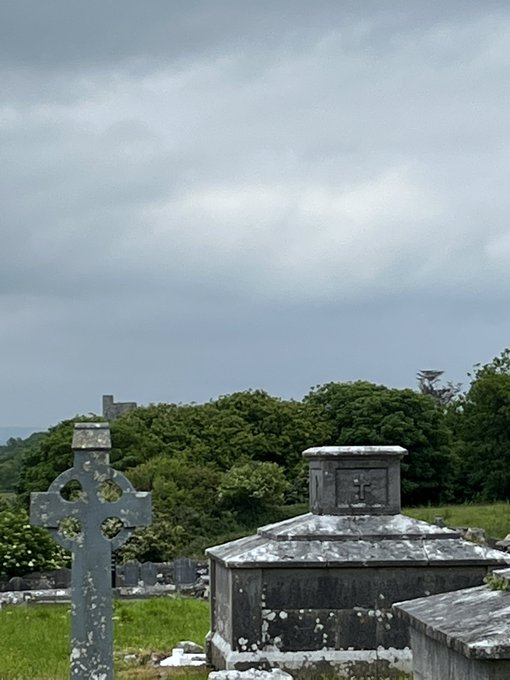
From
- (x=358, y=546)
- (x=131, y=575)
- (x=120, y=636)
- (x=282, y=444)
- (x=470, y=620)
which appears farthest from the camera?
(x=282, y=444)

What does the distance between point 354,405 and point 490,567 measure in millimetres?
47595

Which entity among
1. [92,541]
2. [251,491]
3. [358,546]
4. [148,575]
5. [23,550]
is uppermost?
[251,491]

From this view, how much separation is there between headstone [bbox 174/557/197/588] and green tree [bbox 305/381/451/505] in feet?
77.1

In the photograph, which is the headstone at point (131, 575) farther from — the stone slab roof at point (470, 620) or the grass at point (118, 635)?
the stone slab roof at point (470, 620)

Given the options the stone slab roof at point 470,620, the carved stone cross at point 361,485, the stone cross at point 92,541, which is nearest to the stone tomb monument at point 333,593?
the carved stone cross at point 361,485

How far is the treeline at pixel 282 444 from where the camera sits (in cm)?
4759

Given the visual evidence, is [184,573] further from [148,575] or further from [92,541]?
[92,541]

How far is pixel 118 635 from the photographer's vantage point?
63.7 feet

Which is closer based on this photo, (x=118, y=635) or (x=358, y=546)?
(x=358, y=546)

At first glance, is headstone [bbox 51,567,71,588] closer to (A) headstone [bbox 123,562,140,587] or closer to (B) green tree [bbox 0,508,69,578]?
(B) green tree [bbox 0,508,69,578]

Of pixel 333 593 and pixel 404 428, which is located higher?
pixel 404 428

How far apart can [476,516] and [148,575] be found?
52.5ft

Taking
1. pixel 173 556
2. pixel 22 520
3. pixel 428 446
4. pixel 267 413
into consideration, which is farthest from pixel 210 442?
pixel 22 520

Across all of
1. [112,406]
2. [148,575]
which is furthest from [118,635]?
[112,406]
